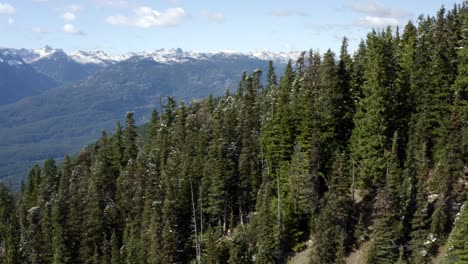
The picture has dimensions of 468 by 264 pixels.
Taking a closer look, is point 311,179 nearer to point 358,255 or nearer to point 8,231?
point 358,255

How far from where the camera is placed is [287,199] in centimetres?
6066

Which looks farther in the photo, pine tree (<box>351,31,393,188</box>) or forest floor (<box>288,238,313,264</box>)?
forest floor (<box>288,238,313,264</box>)

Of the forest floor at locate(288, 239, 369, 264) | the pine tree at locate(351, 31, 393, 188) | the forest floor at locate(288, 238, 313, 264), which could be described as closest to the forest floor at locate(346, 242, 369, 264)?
the forest floor at locate(288, 239, 369, 264)

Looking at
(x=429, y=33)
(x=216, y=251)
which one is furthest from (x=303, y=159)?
(x=429, y=33)

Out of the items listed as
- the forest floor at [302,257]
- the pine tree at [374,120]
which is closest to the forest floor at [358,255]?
the forest floor at [302,257]

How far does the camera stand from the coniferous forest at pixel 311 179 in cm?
5009

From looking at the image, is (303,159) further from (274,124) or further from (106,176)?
(106,176)

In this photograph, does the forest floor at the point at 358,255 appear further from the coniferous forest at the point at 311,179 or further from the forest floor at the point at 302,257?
the forest floor at the point at 302,257

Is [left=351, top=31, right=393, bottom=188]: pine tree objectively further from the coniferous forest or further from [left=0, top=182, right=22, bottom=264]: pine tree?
[left=0, top=182, right=22, bottom=264]: pine tree

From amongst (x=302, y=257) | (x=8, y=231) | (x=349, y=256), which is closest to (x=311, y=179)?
(x=302, y=257)

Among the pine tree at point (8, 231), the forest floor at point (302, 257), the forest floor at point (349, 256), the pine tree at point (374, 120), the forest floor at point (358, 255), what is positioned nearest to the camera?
the forest floor at point (358, 255)

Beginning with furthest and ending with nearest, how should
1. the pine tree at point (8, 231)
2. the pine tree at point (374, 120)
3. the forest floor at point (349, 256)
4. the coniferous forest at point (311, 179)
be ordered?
the pine tree at point (8, 231) → the pine tree at point (374, 120) → the forest floor at point (349, 256) → the coniferous forest at point (311, 179)

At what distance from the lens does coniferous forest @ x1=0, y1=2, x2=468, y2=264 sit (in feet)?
164

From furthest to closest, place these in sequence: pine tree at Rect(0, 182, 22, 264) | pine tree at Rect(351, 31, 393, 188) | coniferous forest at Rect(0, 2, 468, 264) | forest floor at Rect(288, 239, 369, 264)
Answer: pine tree at Rect(0, 182, 22, 264)
pine tree at Rect(351, 31, 393, 188)
forest floor at Rect(288, 239, 369, 264)
coniferous forest at Rect(0, 2, 468, 264)
